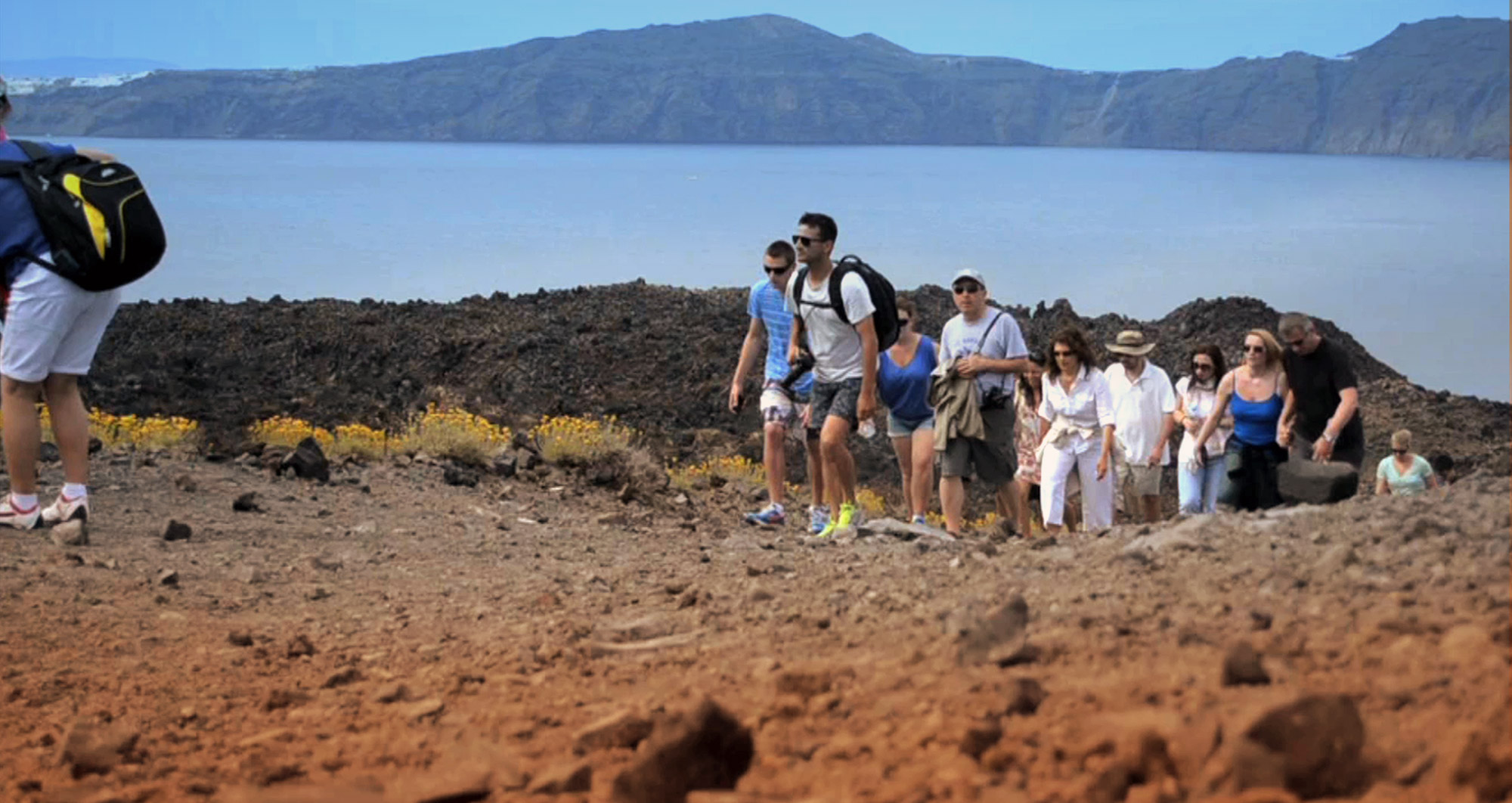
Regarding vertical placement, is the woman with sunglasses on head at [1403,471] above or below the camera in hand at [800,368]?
below

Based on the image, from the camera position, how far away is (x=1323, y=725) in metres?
3.52

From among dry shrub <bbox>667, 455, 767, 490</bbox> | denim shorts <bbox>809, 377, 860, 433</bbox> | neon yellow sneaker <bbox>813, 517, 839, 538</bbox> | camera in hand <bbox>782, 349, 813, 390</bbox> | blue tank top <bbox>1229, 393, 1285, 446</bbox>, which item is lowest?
dry shrub <bbox>667, 455, 767, 490</bbox>

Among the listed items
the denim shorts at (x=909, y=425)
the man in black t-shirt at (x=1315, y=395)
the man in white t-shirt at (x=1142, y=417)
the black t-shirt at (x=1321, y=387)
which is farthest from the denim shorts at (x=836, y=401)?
the black t-shirt at (x=1321, y=387)

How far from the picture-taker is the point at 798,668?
16.2ft

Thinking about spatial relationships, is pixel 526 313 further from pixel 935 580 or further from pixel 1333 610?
pixel 1333 610

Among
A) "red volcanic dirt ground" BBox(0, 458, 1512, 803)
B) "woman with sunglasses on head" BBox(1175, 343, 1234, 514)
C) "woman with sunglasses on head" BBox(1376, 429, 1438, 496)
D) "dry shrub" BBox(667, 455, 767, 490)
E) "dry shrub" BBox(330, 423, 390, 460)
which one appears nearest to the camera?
"red volcanic dirt ground" BBox(0, 458, 1512, 803)

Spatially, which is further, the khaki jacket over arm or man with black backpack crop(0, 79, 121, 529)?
the khaki jacket over arm

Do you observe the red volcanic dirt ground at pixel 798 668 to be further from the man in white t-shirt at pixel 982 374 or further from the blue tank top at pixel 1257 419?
the blue tank top at pixel 1257 419

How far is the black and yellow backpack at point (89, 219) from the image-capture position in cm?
864

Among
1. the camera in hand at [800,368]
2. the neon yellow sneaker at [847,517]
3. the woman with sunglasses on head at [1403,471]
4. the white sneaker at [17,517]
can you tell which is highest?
the camera in hand at [800,368]

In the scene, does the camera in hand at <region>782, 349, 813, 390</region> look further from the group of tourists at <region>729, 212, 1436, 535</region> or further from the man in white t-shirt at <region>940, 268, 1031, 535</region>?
the man in white t-shirt at <region>940, 268, 1031, 535</region>

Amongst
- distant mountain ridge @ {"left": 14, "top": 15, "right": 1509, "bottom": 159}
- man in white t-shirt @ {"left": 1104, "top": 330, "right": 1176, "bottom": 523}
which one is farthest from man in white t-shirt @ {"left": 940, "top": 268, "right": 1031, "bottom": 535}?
distant mountain ridge @ {"left": 14, "top": 15, "right": 1509, "bottom": 159}

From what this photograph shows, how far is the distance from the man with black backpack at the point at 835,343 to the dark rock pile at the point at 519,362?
31.3 feet

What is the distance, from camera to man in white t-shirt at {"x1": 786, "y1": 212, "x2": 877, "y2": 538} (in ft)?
35.2
